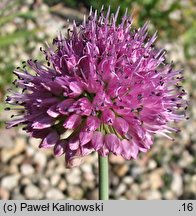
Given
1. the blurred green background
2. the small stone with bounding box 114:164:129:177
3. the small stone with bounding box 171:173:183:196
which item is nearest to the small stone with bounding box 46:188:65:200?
the blurred green background

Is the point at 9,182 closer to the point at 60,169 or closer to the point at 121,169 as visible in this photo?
the point at 60,169

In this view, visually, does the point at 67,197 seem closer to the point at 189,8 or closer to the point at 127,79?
the point at 127,79

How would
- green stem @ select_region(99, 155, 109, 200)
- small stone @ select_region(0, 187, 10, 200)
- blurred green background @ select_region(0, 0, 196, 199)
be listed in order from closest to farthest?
green stem @ select_region(99, 155, 109, 200)
small stone @ select_region(0, 187, 10, 200)
blurred green background @ select_region(0, 0, 196, 199)

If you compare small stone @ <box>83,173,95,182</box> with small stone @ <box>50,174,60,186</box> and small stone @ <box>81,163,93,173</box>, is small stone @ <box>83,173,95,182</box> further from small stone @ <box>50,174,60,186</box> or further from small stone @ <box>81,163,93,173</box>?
small stone @ <box>50,174,60,186</box>

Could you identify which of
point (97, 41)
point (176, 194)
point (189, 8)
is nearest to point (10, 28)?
point (189, 8)

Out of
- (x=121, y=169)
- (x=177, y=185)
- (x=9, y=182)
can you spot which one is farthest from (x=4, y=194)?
(x=177, y=185)

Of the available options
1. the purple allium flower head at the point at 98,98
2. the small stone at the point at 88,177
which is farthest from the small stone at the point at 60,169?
the purple allium flower head at the point at 98,98
